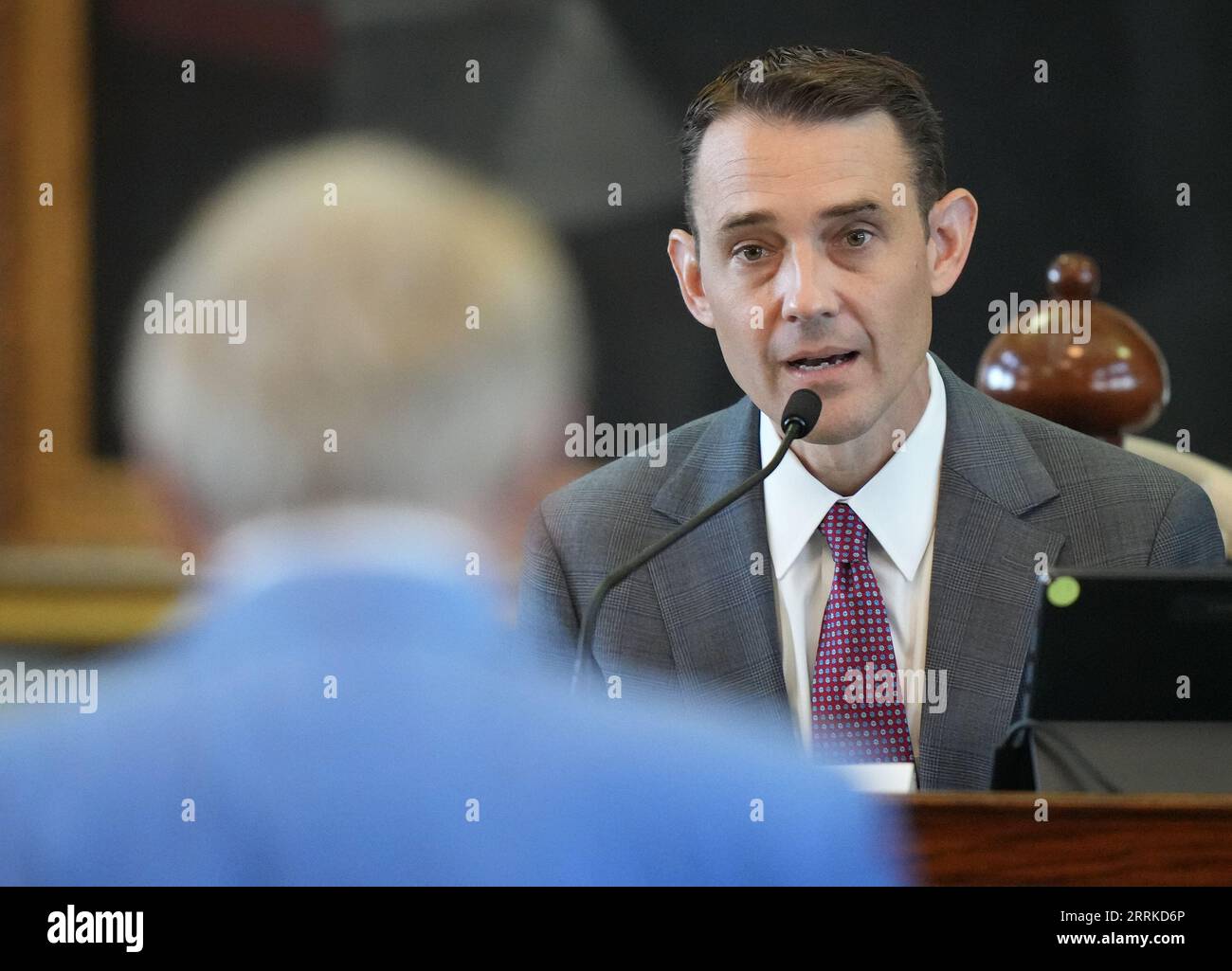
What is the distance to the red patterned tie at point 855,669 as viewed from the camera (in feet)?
4.67

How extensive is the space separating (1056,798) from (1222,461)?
3.32ft

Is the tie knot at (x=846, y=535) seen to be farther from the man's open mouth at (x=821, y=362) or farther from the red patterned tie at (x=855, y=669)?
the man's open mouth at (x=821, y=362)

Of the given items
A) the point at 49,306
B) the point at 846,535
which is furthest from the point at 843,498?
the point at 49,306

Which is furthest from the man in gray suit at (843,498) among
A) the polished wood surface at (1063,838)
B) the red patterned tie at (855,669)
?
the polished wood surface at (1063,838)

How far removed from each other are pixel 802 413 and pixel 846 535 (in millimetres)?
268

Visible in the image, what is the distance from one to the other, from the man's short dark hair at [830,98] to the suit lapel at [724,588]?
0.29 meters

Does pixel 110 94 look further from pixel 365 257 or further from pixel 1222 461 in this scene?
pixel 1222 461

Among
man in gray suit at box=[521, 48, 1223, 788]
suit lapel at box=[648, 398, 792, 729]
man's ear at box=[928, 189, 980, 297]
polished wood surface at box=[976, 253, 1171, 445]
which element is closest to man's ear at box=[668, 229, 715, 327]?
man in gray suit at box=[521, 48, 1223, 788]

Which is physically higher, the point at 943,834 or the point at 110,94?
the point at 110,94

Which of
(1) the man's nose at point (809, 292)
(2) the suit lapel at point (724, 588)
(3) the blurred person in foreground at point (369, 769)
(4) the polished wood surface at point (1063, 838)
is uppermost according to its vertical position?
(1) the man's nose at point (809, 292)

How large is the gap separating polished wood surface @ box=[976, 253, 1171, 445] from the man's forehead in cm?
28

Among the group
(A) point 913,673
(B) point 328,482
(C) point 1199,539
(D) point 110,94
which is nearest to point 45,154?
(D) point 110,94

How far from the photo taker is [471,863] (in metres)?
1.02

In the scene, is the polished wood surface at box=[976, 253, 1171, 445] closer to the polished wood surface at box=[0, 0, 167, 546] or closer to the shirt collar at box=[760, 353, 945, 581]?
the shirt collar at box=[760, 353, 945, 581]
